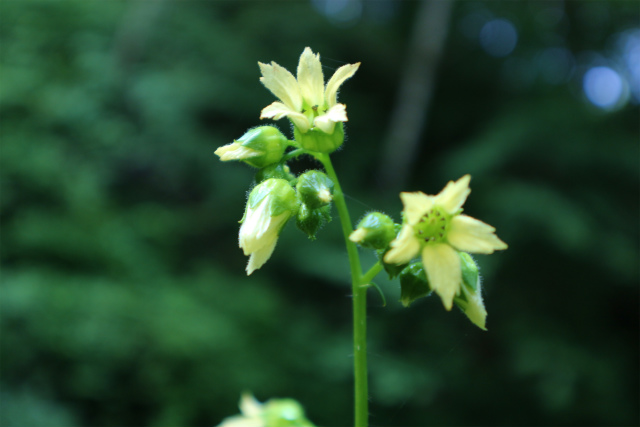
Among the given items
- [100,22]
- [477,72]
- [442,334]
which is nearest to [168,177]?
[100,22]

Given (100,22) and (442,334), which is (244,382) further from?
(100,22)

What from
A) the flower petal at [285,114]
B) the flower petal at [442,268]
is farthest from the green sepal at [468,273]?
the flower petal at [285,114]

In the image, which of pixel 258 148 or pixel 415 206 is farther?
pixel 258 148

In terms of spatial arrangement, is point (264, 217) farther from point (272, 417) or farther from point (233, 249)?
point (233, 249)

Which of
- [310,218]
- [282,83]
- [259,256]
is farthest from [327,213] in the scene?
[282,83]

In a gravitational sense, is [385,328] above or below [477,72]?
below
